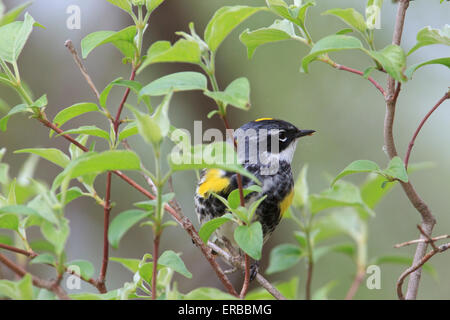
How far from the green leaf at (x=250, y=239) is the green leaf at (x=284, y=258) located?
1.31 feet

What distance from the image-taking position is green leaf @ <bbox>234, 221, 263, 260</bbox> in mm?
1065

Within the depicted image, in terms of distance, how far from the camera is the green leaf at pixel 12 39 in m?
1.24

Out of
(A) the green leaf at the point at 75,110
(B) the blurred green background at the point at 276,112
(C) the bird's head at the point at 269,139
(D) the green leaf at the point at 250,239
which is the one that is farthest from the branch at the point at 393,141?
(B) the blurred green background at the point at 276,112

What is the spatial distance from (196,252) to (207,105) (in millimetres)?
1025

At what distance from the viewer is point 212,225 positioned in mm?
1187

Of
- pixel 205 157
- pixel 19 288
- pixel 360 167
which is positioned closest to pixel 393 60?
pixel 360 167

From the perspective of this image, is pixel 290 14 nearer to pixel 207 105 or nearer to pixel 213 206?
pixel 213 206

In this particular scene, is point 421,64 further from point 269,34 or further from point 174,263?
point 174,263

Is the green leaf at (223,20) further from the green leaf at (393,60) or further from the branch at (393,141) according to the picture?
the branch at (393,141)

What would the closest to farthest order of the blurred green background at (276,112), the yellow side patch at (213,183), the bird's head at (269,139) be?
the yellow side patch at (213,183)
the bird's head at (269,139)
the blurred green background at (276,112)

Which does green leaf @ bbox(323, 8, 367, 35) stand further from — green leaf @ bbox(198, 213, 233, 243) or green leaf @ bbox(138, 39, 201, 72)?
green leaf @ bbox(198, 213, 233, 243)

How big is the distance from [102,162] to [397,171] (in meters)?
0.64
